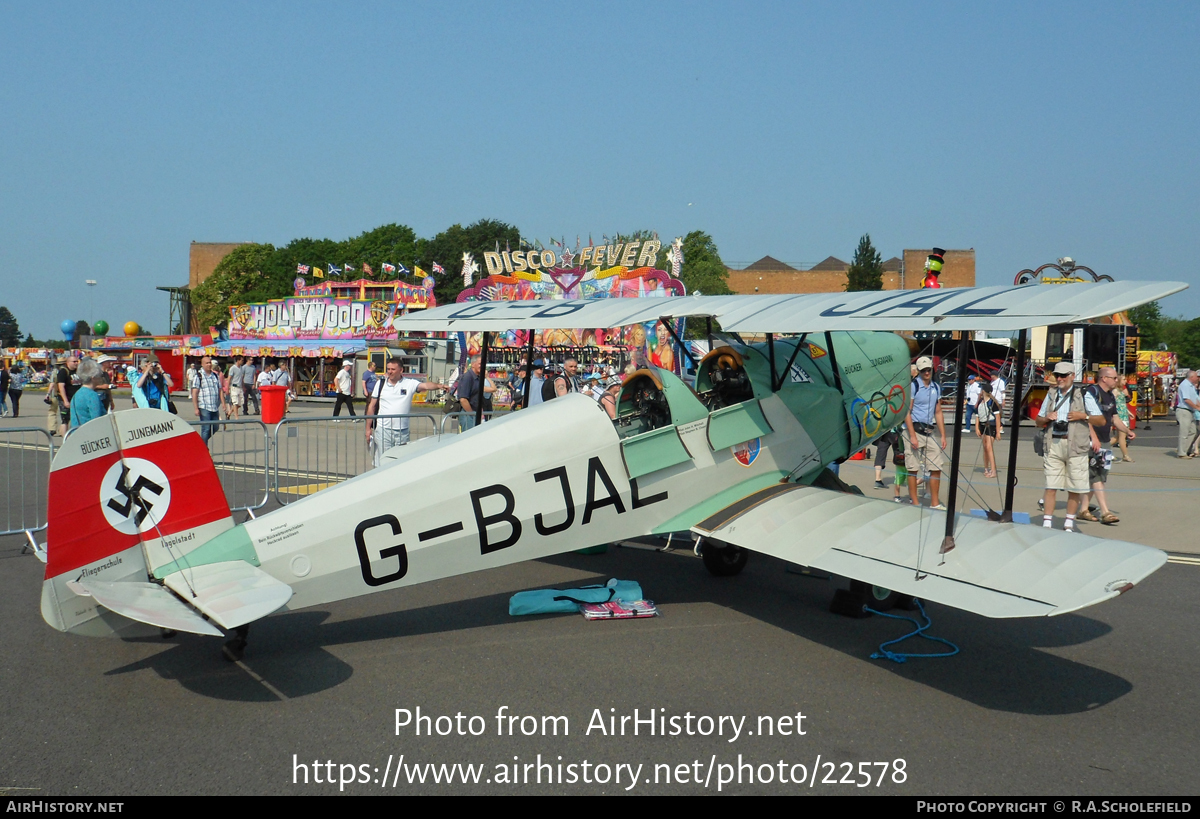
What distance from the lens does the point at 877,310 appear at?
556cm

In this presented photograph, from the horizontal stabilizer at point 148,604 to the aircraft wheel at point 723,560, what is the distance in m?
4.36

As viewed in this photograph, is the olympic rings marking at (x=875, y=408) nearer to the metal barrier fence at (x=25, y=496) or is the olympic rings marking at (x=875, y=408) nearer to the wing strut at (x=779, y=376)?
the wing strut at (x=779, y=376)

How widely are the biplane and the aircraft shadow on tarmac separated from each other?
11.8 inches

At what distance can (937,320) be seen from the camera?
485 centimetres

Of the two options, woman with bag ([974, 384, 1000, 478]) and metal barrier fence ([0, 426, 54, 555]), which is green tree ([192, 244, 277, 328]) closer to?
metal barrier fence ([0, 426, 54, 555])

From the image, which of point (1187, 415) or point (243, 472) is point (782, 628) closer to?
point (243, 472)

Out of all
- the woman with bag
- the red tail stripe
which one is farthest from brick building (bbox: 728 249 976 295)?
the red tail stripe

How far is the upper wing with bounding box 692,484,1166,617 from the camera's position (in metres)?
4.52

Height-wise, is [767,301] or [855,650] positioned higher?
[767,301]

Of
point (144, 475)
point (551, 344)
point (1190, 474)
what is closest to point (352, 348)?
point (551, 344)

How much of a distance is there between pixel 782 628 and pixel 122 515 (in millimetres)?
4367

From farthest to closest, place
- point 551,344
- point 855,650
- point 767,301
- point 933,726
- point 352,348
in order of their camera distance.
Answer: point 352,348 < point 551,344 < point 767,301 < point 855,650 < point 933,726

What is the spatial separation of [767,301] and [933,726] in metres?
3.48
